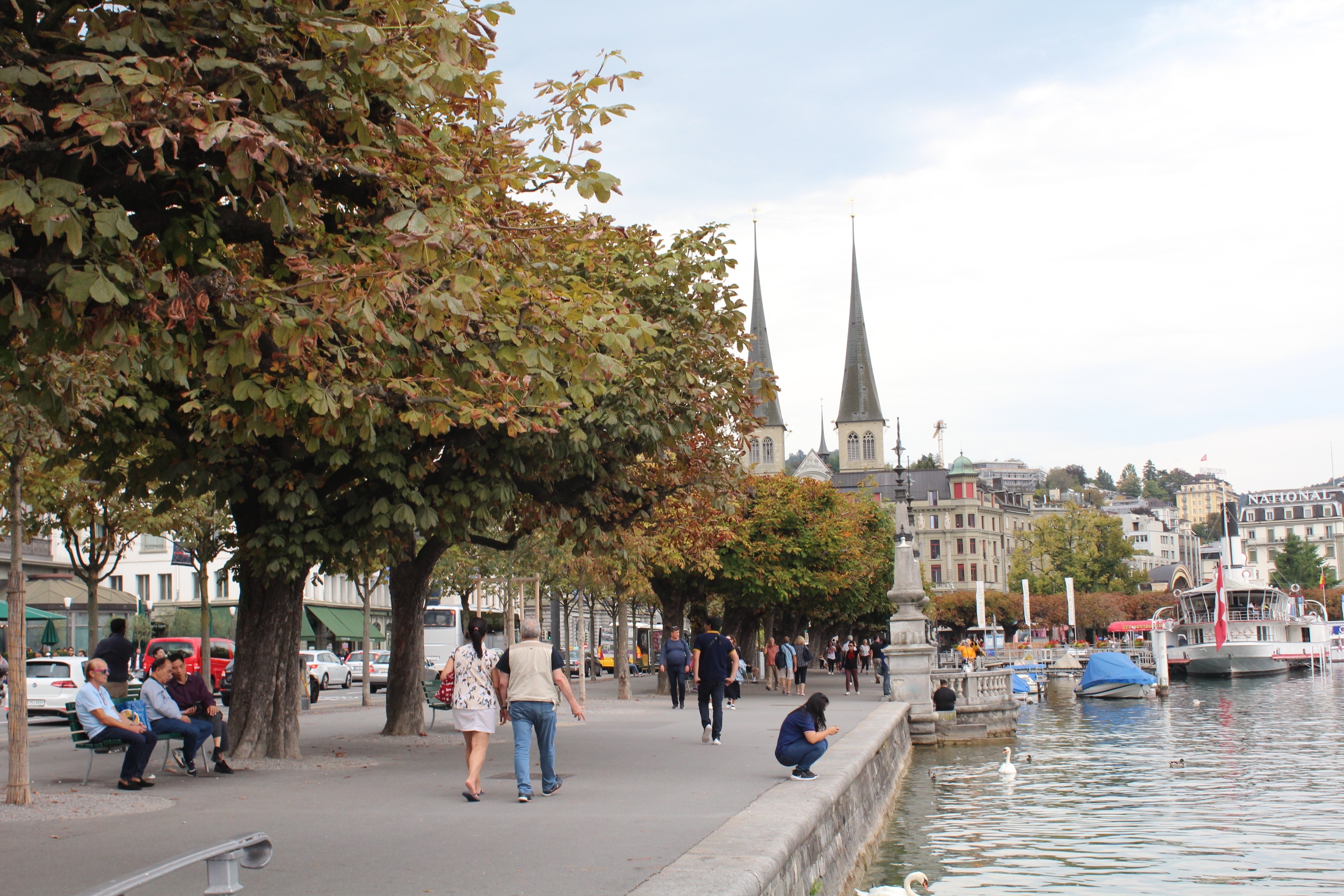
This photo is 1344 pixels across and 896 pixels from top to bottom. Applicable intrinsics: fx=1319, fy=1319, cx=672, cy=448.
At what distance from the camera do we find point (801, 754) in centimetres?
1252

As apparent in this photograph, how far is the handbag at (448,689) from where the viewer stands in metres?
12.9

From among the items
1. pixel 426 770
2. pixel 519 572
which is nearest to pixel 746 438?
pixel 426 770

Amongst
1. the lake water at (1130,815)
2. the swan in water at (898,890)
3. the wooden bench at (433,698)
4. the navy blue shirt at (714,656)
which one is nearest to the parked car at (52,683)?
the wooden bench at (433,698)

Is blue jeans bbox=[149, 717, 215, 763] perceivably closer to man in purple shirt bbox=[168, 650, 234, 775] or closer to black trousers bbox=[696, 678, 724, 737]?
man in purple shirt bbox=[168, 650, 234, 775]

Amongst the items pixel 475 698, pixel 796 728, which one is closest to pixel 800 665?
pixel 796 728

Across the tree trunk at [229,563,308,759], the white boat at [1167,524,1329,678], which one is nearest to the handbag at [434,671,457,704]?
the tree trunk at [229,563,308,759]

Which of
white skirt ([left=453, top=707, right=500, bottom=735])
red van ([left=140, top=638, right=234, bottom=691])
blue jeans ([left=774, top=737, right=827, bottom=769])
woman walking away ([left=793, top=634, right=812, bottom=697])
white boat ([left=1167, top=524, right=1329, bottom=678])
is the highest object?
white skirt ([left=453, top=707, right=500, bottom=735])

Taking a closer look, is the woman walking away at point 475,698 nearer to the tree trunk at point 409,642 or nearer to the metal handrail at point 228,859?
the tree trunk at point 409,642

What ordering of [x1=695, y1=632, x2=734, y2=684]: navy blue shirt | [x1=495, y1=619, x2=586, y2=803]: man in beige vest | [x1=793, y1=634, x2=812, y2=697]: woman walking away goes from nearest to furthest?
[x1=495, y1=619, x2=586, y2=803]: man in beige vest < [x1=695, y1=632, x2=734, y2=684]: navy blue shirt < [x1=793, y1=634, x2=812, y2=697]: woman walking away

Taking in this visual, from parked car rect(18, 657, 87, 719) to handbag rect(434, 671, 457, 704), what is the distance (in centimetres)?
1174

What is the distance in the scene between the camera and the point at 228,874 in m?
4.80

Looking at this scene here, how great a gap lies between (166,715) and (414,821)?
4533mm

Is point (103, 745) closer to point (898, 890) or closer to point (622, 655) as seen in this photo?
point (898, 890)

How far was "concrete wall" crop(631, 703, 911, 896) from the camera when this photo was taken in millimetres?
6984
